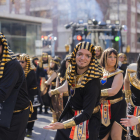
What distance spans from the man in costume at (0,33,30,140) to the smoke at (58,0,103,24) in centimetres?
2484

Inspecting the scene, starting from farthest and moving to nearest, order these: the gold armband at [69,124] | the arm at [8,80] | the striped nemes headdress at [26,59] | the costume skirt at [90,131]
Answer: the striped nemes headdress at [26,59] < the costume skirt at [90,131] < the arm at [8,80] < the gold armband at [69,124]

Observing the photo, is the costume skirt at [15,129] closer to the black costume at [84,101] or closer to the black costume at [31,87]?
the black costume at [84,101]

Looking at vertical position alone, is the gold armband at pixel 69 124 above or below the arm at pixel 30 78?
below

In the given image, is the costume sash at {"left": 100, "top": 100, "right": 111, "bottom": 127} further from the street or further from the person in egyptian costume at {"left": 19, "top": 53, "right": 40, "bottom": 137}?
the person in egyptian costume at {"left": 19, "top": 53, "right": 40, "bottom": 137}

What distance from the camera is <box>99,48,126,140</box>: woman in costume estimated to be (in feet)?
16.3

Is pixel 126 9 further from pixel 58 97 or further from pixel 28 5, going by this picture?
pixel 58 97

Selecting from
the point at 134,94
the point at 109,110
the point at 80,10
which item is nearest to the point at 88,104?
the point at 134,94

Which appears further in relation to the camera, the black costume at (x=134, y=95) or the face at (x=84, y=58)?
the black costume at (x=134, y=95)

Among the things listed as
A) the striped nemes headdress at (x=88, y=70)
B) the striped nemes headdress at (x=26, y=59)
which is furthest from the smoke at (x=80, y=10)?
the striped nemes headdress at (x=88, y=70)

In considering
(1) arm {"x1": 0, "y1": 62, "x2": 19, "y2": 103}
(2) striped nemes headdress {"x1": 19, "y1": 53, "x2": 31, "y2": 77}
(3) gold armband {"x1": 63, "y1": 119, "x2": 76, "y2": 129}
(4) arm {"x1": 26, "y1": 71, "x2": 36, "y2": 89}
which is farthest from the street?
(3) gold armband {"x1": 63, "y1": 119, "x2": 76, "y2": 129}

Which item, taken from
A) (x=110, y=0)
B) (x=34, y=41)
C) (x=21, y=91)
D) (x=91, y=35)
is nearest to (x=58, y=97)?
(x=21, y=91)

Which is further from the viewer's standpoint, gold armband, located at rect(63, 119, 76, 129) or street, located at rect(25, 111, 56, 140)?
street, located at rect(25, 111, 56, 140)

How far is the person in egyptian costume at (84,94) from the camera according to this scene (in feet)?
11.1

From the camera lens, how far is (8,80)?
11.3ft
